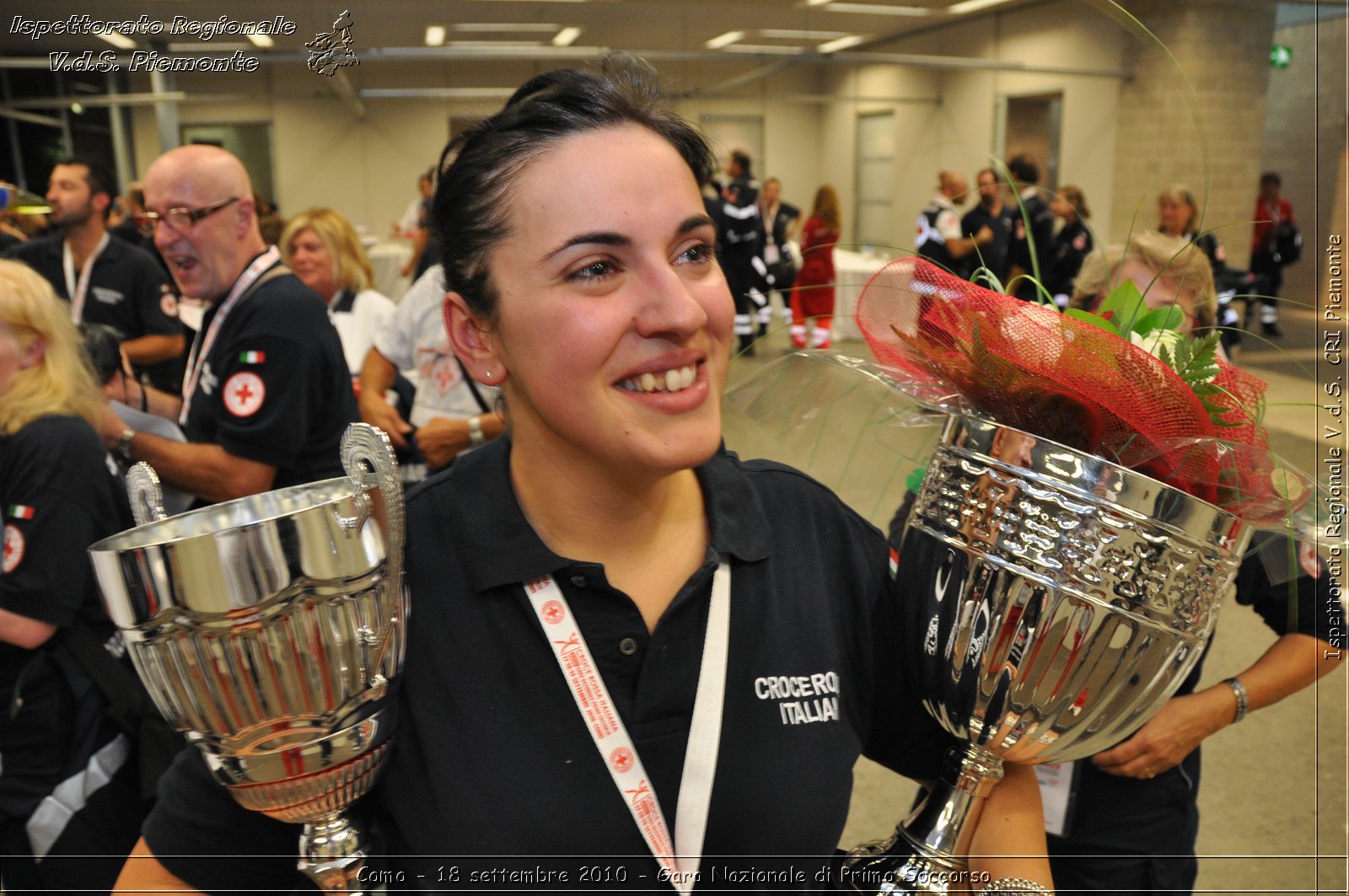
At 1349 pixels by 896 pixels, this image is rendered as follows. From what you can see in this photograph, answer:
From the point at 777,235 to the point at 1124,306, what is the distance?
8.65m

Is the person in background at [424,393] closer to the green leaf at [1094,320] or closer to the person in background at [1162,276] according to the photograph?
the person in background at [1162,276]

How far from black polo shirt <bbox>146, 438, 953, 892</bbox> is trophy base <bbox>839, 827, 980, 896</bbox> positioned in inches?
2.3

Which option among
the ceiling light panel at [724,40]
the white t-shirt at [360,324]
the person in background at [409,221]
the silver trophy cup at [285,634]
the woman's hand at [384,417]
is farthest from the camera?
the ceiling light panel at [724,40]

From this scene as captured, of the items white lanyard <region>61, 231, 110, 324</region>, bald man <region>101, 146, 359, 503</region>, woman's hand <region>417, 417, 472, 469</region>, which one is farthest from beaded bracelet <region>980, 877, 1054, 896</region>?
white lanyard <region>61, 231, 110, 324</region>

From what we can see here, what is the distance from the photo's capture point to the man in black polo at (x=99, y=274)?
3.73 metres

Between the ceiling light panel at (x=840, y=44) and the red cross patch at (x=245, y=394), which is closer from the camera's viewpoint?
the red cross patch at (x=245, y=394)

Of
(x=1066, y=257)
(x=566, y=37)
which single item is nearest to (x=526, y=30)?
(x=566, y=37)

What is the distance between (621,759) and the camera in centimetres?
85

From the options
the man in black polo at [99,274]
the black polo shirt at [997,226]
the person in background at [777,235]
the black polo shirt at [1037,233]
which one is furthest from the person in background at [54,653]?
the person in background at [777,235]

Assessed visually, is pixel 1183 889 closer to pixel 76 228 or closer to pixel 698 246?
pixel 698 246

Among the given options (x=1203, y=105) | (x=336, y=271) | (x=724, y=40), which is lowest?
(x=336, y=271)

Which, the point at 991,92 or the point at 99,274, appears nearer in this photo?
the point at 99,274

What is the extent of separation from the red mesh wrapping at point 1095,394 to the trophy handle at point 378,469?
49 cm

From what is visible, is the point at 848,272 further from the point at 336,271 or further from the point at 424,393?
the point at 424,393
